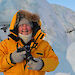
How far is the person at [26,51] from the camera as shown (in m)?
1.32

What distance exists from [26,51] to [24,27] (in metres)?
0.42

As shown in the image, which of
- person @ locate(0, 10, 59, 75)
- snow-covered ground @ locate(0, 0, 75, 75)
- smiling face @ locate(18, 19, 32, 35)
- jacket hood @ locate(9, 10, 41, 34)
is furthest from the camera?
snow-covered ground @ locate(0, 0, 75, 75)

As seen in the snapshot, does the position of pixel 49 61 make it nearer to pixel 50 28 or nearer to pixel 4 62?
pixel 4 62

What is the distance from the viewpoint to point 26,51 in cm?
133

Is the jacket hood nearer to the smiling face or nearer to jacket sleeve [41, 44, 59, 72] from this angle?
the smiling face

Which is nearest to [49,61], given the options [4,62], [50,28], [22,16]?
[4,62]

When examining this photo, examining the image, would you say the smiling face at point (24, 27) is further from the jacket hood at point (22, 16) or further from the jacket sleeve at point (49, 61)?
the jacket sleeve at point (49, 61)

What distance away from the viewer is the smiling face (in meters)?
1.58

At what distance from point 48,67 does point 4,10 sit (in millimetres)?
5620

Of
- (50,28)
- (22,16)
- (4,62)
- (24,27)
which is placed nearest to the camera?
(4,62)

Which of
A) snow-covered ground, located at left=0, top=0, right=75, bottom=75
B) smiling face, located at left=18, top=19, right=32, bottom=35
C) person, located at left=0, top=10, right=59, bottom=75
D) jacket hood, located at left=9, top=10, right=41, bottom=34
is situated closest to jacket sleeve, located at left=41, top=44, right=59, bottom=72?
person, located at left=0, top=10, right=59, bottom=75

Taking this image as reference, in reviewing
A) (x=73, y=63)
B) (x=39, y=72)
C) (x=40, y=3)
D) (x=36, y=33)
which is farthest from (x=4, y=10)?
(x=39, y=72)

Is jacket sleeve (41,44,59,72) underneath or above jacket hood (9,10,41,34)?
underneath

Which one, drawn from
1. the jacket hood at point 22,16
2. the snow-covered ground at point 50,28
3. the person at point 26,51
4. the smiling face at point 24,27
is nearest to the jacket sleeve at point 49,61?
the person at point 26,51
